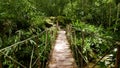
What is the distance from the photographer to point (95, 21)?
22.0 metres

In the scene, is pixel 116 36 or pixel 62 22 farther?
pixel 62 22

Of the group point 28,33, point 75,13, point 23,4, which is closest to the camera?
point 28,33

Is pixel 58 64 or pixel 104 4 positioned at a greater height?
pixel 104 4

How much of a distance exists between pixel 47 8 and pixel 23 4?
19975 millimetres

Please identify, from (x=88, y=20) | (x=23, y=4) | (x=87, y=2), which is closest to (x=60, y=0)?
(x=87, y=2)

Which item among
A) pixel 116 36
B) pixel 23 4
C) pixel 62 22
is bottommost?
pixel 62 22

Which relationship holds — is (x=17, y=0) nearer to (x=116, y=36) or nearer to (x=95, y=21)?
(x=116, y=36)

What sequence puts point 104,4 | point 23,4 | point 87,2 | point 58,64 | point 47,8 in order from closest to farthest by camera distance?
Answer: point 58,64 < point 23,4 < point 104,4 < point 87,2 < point 47,8

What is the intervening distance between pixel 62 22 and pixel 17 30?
1361 cm

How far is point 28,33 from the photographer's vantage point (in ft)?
31.4

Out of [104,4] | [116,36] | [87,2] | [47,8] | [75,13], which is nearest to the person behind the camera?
[116,36]

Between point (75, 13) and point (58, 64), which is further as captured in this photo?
point (75, 13)

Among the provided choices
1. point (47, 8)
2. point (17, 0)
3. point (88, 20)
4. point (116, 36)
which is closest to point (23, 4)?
point (17, 0)

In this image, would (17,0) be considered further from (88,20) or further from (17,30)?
(88,20)
